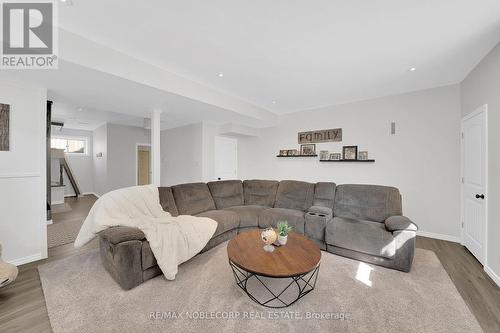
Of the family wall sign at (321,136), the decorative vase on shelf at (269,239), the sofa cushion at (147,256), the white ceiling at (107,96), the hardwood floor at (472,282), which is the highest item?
the white ceiling at (107,96)

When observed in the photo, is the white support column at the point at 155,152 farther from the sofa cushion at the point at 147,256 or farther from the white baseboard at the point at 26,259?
the sofa cushion at the point at 147,256

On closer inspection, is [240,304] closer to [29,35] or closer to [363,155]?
[29,35]

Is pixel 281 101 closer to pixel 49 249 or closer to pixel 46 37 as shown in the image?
pixel 46 37

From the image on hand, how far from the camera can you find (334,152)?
4660mm

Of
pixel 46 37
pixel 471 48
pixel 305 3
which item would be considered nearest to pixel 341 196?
pixel 471 48

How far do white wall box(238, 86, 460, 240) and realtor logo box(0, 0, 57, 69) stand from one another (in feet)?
15.4

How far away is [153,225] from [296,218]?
2029 millimetres

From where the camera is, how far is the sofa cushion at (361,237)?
2414 millimetres

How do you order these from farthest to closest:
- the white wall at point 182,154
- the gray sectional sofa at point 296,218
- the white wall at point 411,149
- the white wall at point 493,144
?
1. the white wall at point 182,154
2. the white wall at point 411,149
3. the white wall at point 493,144
4. the gray sectional sofa at point 296,218

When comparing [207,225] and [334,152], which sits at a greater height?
[334,152]

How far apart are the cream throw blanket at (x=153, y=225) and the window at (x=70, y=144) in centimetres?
673

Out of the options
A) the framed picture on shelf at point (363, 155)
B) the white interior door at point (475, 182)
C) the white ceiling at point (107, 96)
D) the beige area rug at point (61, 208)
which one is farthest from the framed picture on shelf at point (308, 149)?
the beige area rug at point (61, 208)

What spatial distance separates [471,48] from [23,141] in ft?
18.9

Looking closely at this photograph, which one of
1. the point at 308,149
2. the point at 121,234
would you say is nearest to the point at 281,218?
the point at 121,234
